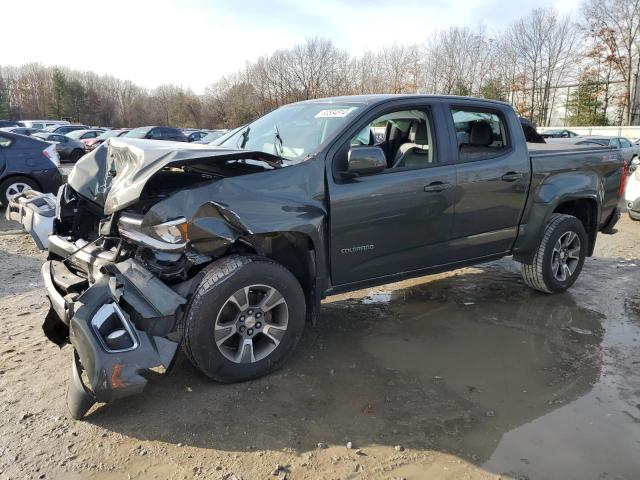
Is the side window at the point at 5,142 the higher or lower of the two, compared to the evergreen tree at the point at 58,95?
lower

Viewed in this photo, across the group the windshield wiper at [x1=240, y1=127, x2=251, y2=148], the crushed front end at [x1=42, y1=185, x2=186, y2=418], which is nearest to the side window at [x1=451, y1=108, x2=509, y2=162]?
the windshield wiper at [x1=240, y1=127, x2=251, y2=148]

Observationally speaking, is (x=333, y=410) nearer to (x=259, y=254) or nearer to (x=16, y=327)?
(x=259, y=254)

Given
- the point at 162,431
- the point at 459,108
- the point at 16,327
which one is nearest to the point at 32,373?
the point at 16,327

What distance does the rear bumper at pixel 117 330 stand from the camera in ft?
9.22

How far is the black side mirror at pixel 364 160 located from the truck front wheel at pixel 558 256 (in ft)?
8.15

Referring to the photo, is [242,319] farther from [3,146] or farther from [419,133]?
[3,146]

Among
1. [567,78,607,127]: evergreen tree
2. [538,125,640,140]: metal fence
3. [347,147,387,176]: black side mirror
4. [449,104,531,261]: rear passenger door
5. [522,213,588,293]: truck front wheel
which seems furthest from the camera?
Answer: [567,78,607,127]: evergreen tree

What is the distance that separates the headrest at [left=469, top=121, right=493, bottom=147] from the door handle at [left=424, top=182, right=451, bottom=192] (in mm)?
882

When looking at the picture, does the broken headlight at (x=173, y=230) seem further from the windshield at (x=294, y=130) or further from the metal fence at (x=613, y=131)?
the metal fence at (x=613, y=131)

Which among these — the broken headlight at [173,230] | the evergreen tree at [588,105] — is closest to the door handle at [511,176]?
the broken headlight at [173,230]

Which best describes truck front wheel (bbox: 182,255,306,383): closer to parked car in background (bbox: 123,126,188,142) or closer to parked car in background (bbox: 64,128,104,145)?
parked car in background (bbox: 123,126,188,142)

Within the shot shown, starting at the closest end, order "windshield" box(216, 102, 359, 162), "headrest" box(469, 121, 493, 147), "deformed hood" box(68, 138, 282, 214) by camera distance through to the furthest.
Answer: "deformed hood" box(68, 138, 282, 214)
"windshield" box(216, 102, 359, 162)
"headrest" box(469, 121, 493, 147)

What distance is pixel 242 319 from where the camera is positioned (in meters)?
3.36

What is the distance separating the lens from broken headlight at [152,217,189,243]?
3076 mm
